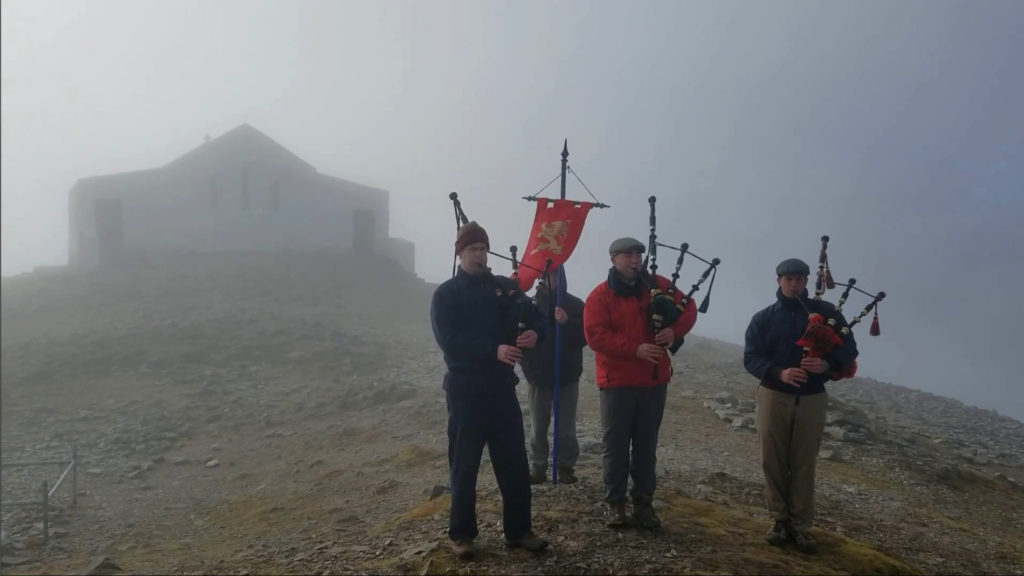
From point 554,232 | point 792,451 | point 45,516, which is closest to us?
point 792,451

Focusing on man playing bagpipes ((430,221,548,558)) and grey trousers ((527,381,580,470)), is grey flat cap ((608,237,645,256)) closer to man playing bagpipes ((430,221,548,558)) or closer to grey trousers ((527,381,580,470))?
man playing bagpipes ((430,221,548,558))

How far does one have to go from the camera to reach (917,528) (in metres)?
7.30

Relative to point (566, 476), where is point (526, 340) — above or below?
above

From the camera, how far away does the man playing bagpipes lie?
5.09m

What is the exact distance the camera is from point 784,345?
18.2 feet

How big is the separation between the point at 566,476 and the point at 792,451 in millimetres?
2270

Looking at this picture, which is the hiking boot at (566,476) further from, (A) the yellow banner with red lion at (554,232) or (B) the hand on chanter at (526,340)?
(B) the hand on chanter at (526,340)

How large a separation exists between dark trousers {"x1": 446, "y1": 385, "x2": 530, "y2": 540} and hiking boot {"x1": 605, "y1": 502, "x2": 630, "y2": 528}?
0.73 metres

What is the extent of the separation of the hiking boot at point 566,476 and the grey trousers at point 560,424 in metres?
0.03

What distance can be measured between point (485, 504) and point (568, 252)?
2.56 metres

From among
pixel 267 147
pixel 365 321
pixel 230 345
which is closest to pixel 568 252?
pixel 230 345

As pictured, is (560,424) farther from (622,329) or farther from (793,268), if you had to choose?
(793,268)

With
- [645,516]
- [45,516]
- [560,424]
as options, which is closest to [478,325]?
[645,516]

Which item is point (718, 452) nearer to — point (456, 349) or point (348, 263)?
point (456, 349)
